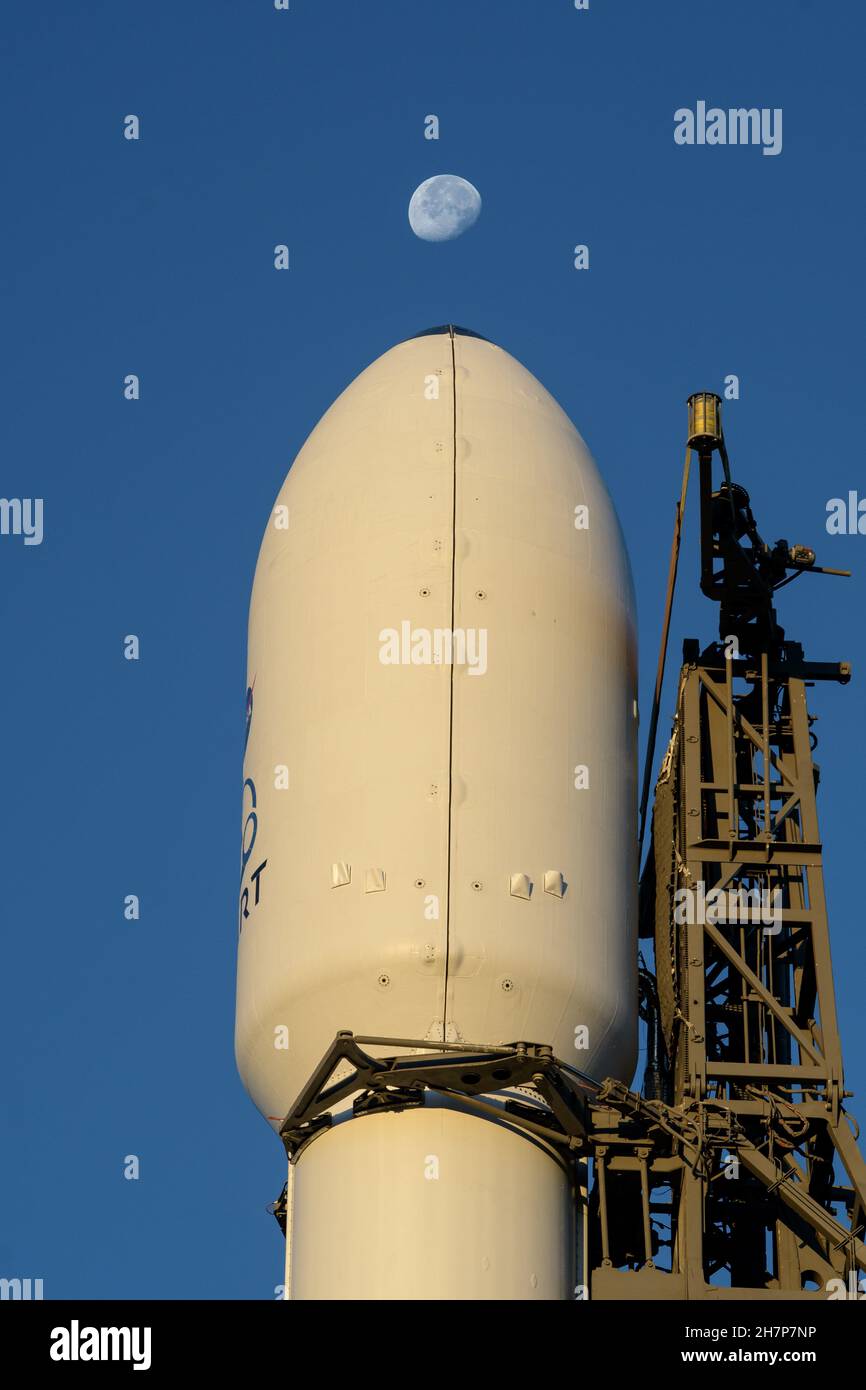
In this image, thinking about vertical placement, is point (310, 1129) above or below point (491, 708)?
below

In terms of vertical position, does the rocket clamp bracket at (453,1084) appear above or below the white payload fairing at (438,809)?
below

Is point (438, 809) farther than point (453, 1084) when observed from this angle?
Yes

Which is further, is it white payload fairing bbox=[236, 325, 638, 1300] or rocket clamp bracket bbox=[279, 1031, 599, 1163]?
white payload fairing bbox=[236, 325, 638, 1300]

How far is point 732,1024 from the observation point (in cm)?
3447

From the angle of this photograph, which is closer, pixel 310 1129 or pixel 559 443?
pixel 310 1129

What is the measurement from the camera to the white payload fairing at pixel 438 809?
30125 mm

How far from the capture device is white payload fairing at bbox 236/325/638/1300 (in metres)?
30.1

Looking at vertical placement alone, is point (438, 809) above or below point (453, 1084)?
above

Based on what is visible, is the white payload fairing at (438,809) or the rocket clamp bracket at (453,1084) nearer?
the rocket clamp bracket at (453,1084)

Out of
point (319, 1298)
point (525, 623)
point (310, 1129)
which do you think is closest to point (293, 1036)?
point (310, 1129)

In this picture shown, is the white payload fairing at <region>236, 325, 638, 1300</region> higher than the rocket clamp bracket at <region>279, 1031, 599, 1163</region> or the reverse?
higher

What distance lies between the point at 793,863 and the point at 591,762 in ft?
10.5

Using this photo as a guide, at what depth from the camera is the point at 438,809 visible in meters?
31.1
